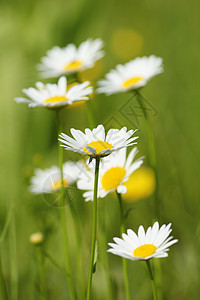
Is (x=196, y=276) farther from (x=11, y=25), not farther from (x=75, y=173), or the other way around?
(x=11, y=25)

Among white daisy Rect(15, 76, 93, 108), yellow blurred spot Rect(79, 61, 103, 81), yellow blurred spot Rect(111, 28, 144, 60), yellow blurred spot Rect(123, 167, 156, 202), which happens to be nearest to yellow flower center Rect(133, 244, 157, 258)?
white daisy Rect(15, 76, 93, 108)

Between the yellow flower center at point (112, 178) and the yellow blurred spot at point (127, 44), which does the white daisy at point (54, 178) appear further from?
the yellow blurred spot at point (127, 44)

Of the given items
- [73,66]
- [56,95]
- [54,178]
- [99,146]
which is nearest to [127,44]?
[73,66]

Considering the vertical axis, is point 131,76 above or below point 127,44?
below

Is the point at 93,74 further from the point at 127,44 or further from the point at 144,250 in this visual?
the point at 144,250

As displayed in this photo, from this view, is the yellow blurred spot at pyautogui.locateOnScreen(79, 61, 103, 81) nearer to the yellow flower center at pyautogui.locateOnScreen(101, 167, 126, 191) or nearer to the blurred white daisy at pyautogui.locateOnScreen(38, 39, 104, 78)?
the blurred white daisy at pyautogui.locateOnScreen(38, 39, 104, 78)

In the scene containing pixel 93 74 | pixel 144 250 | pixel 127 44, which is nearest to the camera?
pixel 144 250

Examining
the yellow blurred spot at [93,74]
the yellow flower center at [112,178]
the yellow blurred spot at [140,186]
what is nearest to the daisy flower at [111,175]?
the yellow flower center at [112,178]
